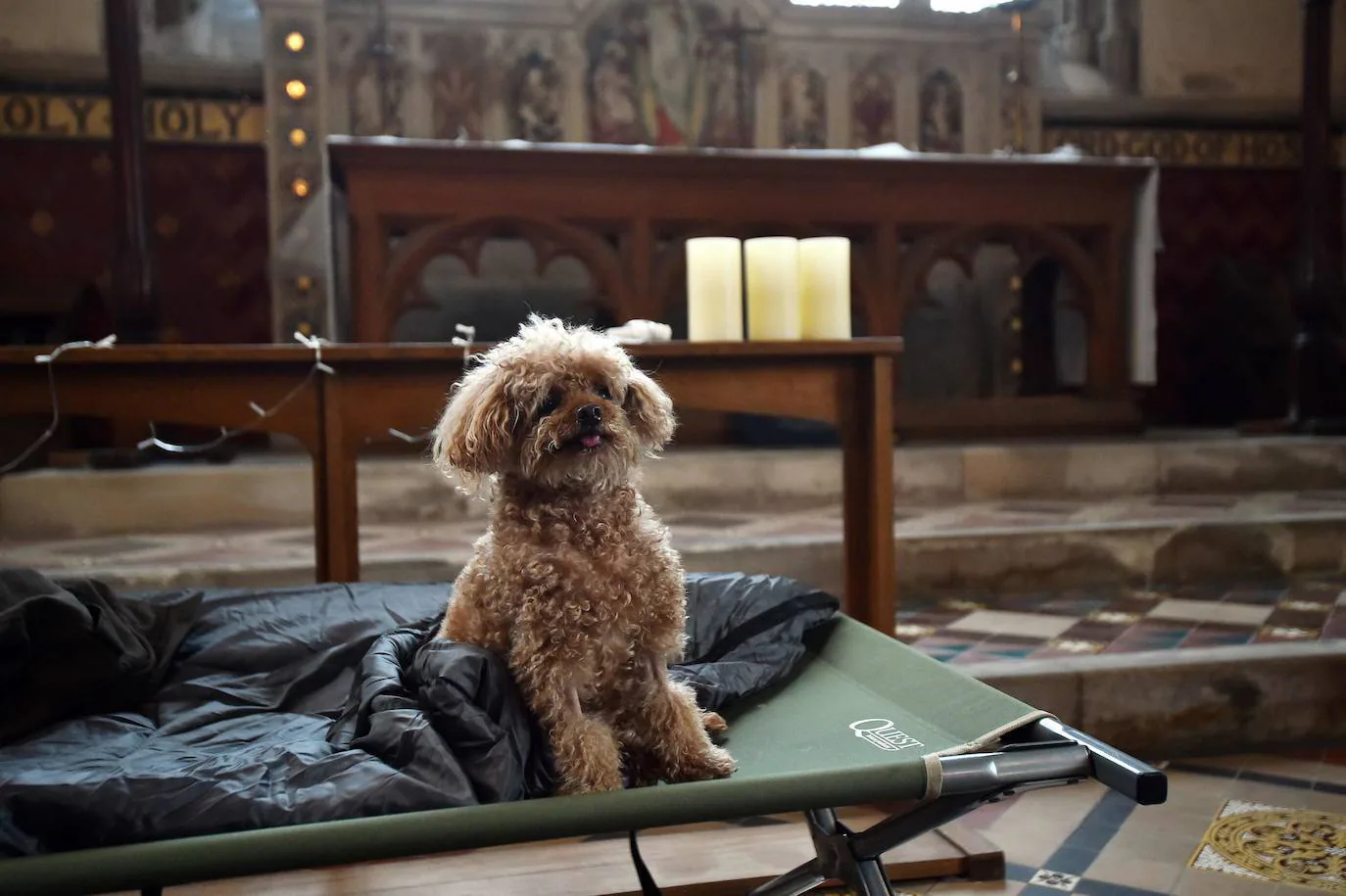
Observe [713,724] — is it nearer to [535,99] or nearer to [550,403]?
[550,403]

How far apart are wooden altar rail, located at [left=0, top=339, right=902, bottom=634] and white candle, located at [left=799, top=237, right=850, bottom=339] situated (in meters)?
0.07

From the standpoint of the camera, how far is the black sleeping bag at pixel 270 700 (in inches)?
56.2

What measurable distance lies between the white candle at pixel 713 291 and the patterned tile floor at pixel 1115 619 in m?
1.07

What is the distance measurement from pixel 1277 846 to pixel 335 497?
6.44 feet

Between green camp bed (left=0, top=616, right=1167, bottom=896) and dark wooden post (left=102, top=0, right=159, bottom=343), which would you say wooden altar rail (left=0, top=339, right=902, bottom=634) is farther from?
dark wooden post (left=102, top=0, right=159, bottom=343)

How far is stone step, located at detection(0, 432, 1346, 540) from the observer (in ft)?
14.1

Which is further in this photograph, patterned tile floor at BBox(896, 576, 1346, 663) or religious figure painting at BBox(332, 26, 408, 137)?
religious figure painting at BBox(332, 26, 408, 137)

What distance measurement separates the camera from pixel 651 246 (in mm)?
4750

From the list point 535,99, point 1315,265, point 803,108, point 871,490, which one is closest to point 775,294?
point 871,490

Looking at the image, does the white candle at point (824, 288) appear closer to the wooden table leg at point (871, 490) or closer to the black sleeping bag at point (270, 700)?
the wooden table leg at point (871, 490)

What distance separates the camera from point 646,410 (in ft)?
5.24

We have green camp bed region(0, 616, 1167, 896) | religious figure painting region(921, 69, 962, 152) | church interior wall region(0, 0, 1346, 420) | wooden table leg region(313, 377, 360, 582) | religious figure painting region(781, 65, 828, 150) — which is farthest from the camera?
religious figure painting region(921, 69, 962, 152)

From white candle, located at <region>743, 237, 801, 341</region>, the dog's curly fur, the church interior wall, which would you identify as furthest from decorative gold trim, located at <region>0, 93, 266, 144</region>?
the dog's curly fur

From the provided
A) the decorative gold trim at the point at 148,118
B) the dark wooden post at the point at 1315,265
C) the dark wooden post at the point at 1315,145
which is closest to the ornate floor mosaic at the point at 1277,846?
the dark wooden post at the point at 1315,265
